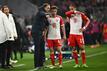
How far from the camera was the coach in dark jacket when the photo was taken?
17703 mm

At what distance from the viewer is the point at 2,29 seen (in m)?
18.0

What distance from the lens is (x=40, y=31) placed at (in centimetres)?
1794

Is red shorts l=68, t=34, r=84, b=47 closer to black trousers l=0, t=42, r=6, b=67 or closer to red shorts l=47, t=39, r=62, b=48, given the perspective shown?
red shorts l=47, t=39, r=62, b=48

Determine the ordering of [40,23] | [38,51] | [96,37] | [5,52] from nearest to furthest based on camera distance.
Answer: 1. [40,23]
2. [38,51]
3. [5,52]
4. [96,37]

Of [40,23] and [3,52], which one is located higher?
[40,23]

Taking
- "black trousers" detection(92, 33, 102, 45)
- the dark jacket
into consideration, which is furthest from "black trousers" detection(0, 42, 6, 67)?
"black trousers" detection(92, 33, 102, 45)

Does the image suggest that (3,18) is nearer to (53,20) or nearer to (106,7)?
(53,20)

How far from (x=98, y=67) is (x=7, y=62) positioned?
3319 mm

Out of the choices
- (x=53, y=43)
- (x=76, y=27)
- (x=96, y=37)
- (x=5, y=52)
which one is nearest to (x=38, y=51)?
(x=53, y=43)

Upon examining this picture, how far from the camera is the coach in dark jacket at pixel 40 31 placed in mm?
17703

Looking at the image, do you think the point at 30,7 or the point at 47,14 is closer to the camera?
the point at 47,14

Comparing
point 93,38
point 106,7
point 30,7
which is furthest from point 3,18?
point 106,7

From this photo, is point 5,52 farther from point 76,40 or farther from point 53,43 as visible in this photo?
point 76,40

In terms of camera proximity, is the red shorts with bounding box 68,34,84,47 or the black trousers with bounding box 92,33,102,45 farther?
the black trousers with bounding box 92,33,102,45
